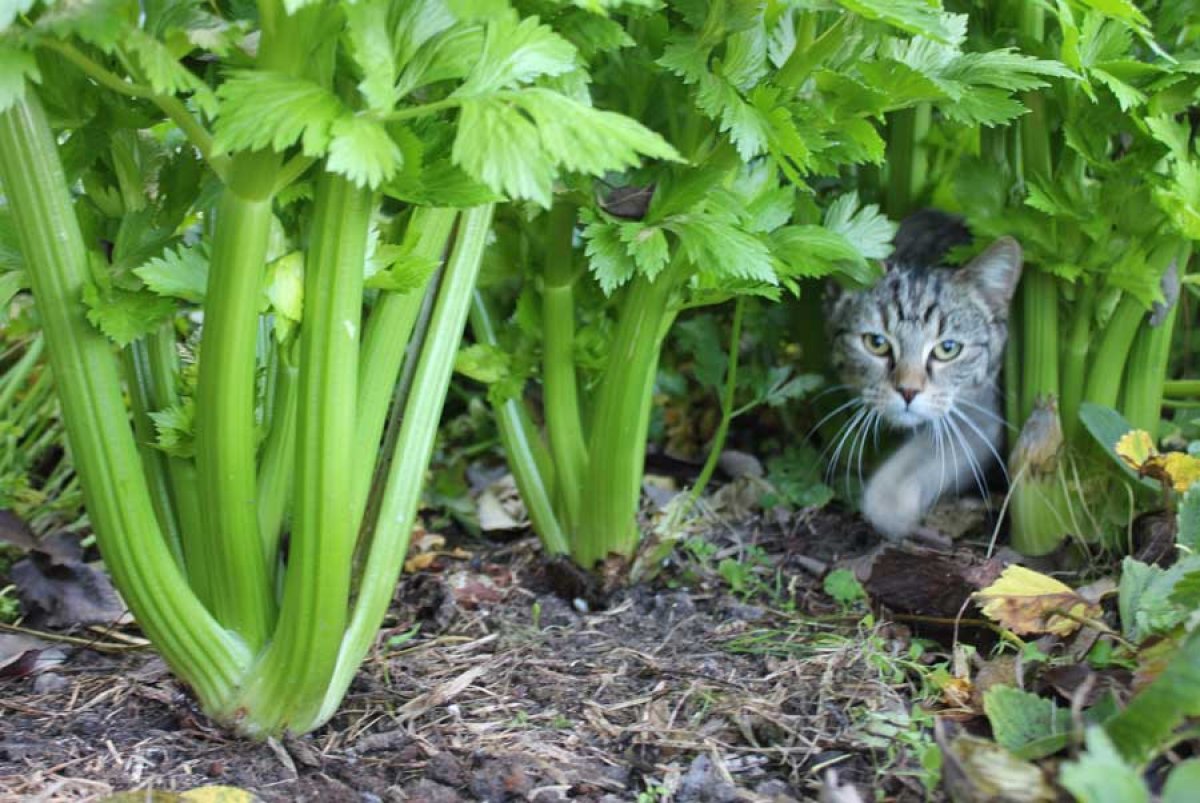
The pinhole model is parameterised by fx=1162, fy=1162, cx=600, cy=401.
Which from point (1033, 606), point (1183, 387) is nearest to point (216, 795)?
point (1033, 606)

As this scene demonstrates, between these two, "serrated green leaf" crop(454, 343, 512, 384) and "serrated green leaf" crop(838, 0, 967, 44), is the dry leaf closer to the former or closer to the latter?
"serrated green leaf" crop(838, 0, 967, 44)

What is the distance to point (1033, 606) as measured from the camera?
173cm

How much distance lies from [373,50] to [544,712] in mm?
962

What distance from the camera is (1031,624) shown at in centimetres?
172

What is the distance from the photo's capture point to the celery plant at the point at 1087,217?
1921mm

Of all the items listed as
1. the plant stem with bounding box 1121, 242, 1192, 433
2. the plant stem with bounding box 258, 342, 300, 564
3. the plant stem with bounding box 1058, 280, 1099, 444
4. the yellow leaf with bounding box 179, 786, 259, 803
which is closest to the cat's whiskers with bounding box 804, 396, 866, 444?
the plant stem with bounding box 1058, 280, 1099, 444

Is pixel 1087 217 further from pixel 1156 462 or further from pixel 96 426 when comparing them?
pixel 96 426

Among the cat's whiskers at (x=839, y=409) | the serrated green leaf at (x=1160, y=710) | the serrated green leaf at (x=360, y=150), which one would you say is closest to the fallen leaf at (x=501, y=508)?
the cat's whiskers at (x=839, y=409)

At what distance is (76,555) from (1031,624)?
64.7 inches

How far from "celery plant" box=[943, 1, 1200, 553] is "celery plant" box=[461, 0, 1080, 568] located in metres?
0.14

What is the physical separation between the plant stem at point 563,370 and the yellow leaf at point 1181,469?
1.02 metres

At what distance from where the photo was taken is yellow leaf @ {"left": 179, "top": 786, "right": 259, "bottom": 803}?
1393 mm

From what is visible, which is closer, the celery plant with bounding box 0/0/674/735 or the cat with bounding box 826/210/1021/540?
the celery plant with bounding box 0/0/674/735

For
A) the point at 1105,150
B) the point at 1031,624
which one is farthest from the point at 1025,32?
the point at 1031,624
